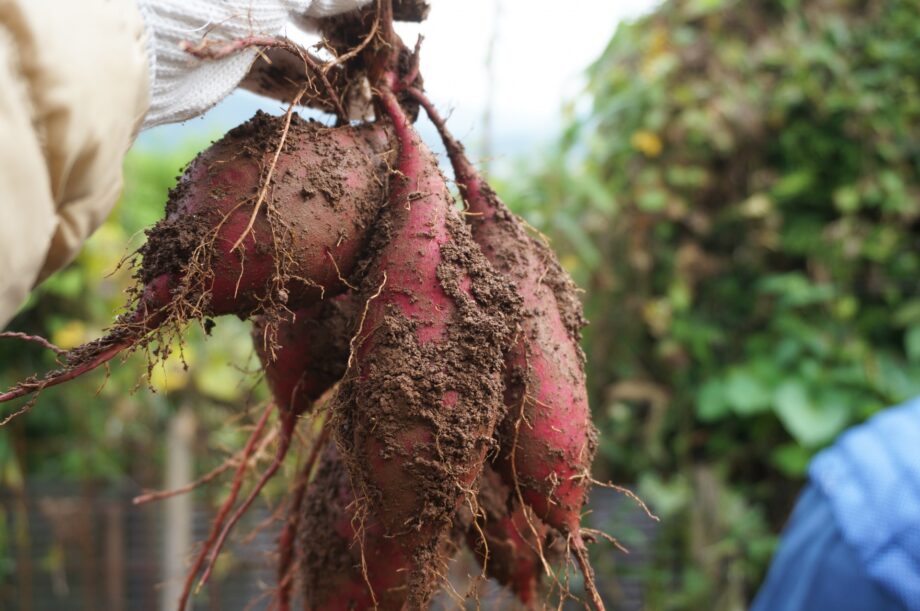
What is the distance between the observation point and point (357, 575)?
0.75 metres

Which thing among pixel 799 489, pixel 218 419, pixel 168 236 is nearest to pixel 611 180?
pixel 799 489

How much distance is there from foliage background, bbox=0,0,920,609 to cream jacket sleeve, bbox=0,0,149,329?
1769 mm

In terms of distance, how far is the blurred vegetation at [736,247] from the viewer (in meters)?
2.32

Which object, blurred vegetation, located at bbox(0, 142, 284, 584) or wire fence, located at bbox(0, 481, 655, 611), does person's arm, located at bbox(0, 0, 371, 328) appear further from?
wire fence, located at bbox(0, 481, 655, 611)

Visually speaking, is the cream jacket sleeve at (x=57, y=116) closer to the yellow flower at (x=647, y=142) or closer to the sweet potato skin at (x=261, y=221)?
the sweet potato skin at (x=261, y=221)

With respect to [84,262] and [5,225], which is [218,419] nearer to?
[84,262]

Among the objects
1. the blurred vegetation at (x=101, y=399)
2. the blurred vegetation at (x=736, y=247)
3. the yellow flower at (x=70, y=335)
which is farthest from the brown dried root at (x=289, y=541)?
the blurred vegetation at (x=736, y=247)

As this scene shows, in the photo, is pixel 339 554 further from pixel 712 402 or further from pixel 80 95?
pixel 712 402

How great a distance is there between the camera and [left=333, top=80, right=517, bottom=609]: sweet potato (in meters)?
0.60

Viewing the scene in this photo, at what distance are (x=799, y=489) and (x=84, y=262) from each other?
251 cm

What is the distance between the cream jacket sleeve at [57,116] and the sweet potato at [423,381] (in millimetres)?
248

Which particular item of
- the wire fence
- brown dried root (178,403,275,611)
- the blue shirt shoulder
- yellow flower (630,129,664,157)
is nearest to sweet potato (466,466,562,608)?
brown dried root (178,403,275,611)

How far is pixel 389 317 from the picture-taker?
24.6 inches

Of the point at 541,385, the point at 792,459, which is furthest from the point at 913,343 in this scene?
the point at 541,385
